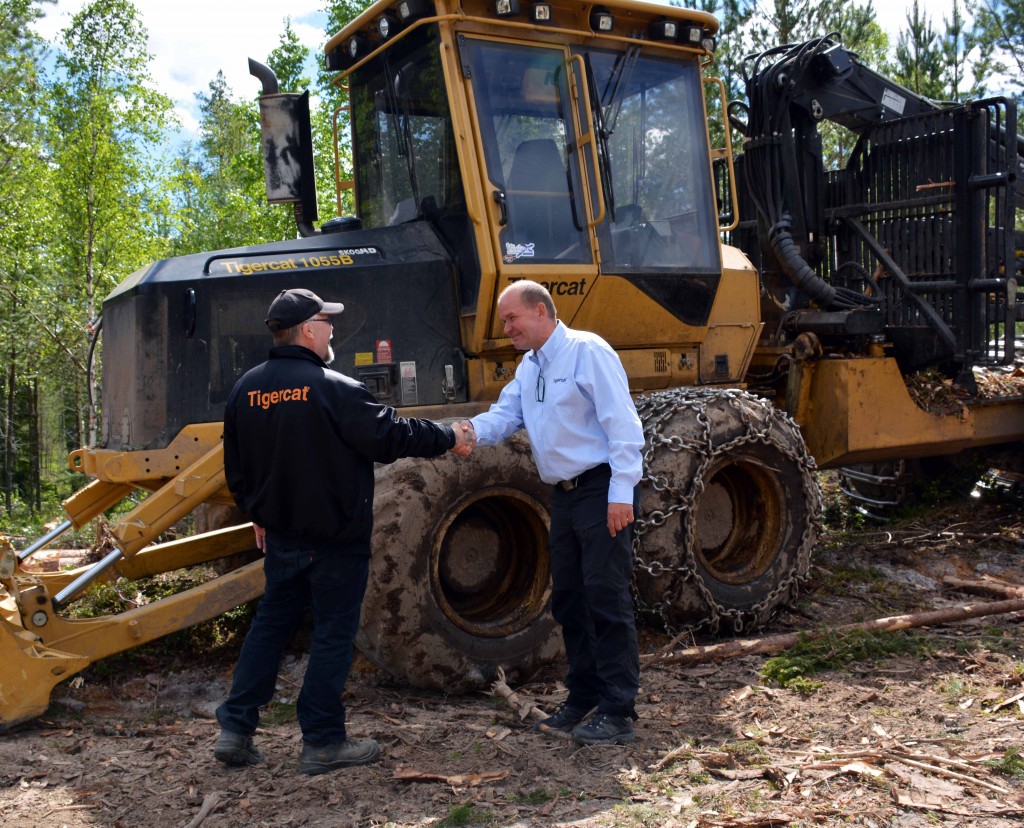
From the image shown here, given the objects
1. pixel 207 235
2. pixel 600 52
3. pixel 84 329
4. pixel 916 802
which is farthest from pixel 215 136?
pixel 916 802

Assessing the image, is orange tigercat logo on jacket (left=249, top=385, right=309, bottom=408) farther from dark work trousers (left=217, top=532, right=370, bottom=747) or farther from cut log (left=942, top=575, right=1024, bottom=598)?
cut log (left=942, top=575, right=1024, bottom=598)

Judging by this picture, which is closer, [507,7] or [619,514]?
[619,514]

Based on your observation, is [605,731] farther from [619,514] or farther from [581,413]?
[581,413]

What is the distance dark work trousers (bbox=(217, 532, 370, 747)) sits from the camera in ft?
13.0

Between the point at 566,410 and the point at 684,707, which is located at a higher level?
the point at 566,410

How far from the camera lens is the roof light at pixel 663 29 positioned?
19.7ft

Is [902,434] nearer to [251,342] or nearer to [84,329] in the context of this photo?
[251,342]

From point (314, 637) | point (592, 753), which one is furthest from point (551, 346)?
point (592, 753)

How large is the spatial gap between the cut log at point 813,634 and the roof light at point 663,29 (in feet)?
11.1

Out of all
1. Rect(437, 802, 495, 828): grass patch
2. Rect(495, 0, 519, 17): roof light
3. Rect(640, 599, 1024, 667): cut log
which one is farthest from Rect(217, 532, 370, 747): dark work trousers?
Rect(495, 0, 519, 17): roof light

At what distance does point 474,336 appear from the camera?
5.64 metres

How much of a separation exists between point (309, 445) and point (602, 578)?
1.25 m

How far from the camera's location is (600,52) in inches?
229

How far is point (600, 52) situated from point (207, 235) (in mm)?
23555
